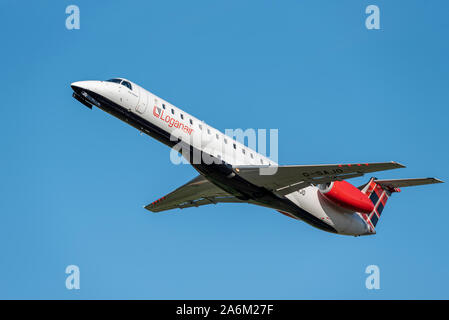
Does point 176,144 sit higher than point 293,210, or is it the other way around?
point 176,144


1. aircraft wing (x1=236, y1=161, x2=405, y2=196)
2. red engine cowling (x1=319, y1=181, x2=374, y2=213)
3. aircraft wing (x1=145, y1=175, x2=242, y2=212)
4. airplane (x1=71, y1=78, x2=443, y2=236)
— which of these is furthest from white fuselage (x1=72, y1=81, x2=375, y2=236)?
aircraft wing (x1=145, y1=175, x2=242, y2=212)

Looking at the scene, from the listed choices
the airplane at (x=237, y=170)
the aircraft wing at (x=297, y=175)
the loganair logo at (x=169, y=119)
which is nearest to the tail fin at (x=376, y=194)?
the airplane at (x=237, y=170)

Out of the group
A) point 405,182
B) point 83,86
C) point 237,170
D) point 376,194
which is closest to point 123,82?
point 83,86

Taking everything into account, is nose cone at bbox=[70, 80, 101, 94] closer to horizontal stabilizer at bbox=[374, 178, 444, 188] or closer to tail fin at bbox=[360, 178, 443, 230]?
horizontal stabilizer at bbox=[374, 178, 444, 188]

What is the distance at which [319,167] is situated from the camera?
21.0 meters

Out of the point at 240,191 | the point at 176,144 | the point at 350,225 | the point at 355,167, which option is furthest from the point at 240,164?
the point at 350,225

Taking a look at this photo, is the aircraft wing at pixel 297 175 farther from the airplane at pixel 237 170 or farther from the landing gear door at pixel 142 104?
the landing gear door at pixel 142 104

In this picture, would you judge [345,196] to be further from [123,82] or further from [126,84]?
[123,82]

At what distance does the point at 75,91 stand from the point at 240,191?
7185mm

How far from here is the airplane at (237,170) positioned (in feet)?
67.6

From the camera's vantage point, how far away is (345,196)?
2442 centimetres

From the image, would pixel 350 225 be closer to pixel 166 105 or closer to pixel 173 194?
pixel 173 194

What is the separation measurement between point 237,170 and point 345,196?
5500 mm

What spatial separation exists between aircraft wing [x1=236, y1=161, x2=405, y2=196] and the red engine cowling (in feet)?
7.42
